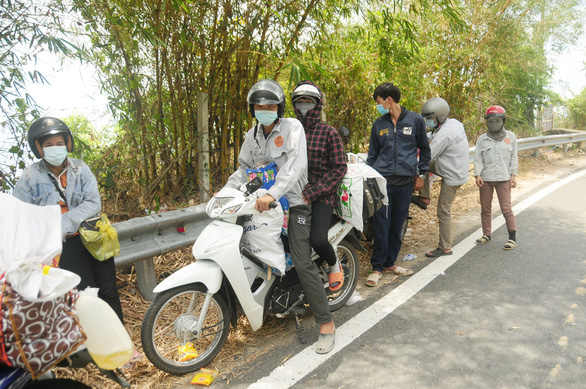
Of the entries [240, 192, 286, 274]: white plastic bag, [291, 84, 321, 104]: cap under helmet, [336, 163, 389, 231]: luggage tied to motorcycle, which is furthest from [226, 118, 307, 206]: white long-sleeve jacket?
[336, 163, 389, 231]: luggage tied to motorcycle

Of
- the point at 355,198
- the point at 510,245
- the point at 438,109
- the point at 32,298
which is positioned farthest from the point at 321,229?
the point at 510,245

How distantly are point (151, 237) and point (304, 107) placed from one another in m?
1.68

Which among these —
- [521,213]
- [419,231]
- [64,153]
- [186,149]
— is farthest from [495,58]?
[64,153]

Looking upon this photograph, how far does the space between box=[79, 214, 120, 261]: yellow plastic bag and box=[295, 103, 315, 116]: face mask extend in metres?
1.75

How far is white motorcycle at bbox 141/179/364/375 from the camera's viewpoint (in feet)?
9.52

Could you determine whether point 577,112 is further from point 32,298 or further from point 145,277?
point 32,298

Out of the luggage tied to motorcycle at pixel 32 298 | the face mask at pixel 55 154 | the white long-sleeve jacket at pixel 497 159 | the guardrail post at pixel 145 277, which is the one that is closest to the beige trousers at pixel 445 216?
the white long-sleeve jacket at pixel 497 159

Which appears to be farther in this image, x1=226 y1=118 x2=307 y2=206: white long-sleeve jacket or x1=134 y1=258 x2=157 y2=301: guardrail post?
x1=134 y1=258 x2=157 y2=301: guardrail post

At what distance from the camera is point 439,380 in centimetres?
286

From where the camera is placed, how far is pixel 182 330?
119 inches

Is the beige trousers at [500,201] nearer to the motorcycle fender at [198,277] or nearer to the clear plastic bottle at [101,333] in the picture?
the motorcycle fender at [198,277]

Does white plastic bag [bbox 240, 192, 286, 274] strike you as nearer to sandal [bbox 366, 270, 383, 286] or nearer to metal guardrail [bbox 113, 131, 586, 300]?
metal guardrail [bbox 113, 131, 586, 300]

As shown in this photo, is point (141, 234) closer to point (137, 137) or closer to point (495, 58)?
point (137, 137)

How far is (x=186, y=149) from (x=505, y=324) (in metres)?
3.62
